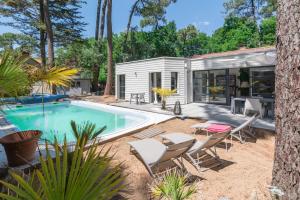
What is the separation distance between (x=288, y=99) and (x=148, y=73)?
49.2 ft

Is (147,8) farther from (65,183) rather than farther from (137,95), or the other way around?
(65,183)

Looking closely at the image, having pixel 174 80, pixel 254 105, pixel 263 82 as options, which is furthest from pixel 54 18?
pixel 254 105

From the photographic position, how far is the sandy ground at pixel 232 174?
4367mm

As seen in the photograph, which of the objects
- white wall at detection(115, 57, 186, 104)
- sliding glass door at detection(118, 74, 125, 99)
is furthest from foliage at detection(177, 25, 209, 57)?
white wall at detection(115, 57, 186, 104)

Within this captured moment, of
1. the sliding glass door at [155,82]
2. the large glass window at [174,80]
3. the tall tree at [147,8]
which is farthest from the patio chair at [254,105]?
the tall tree at [147,8]

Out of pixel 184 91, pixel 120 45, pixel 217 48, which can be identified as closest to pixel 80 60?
pixel 120 45

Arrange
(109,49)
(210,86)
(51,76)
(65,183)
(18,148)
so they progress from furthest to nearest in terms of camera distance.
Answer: (109,49), (210,86), (18,148), (51,76), (65,183)

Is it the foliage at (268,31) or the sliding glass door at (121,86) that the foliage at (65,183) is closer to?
the sliding glass door at (121,86)

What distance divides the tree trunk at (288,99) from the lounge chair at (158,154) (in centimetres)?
208

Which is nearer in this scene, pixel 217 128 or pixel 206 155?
pixel 206 155

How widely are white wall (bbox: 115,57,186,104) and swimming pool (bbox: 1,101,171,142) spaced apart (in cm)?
326

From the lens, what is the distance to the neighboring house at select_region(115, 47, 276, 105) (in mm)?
14438

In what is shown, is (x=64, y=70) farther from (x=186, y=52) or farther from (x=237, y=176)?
(x=186, y=52)

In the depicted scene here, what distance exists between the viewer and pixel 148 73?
17.8 m
